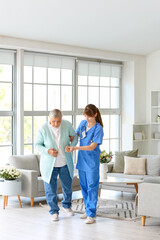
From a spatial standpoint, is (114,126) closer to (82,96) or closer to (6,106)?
(82,96)

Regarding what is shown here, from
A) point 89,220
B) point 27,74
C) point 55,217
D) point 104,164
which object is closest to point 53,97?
point 27,74

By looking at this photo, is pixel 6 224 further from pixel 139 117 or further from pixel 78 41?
pixel 139 117

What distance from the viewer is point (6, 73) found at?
8.52 meters

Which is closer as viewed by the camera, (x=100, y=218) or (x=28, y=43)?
(x=100, y=218)

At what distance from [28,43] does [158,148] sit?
14.3ft

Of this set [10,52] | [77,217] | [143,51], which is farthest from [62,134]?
[143,51]

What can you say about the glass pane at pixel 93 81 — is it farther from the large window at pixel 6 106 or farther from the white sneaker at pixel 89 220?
the white sneaker at pixel 89 220

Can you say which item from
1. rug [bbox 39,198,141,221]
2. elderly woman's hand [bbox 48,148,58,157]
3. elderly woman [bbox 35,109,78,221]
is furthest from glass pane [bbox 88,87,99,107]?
elderly woman's hand [bbox 48,148,58,157]

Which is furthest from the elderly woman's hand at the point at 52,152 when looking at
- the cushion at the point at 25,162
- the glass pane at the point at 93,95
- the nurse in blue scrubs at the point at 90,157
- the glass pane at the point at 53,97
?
the glass pane at the point at 93,95

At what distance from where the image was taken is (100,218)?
6164 millimetres

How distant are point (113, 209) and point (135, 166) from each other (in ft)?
5.02

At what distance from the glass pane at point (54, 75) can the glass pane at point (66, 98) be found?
0.27m

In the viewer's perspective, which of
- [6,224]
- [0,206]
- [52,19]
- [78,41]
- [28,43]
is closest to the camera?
[6,224]

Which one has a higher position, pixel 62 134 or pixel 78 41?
pixel 78 41
